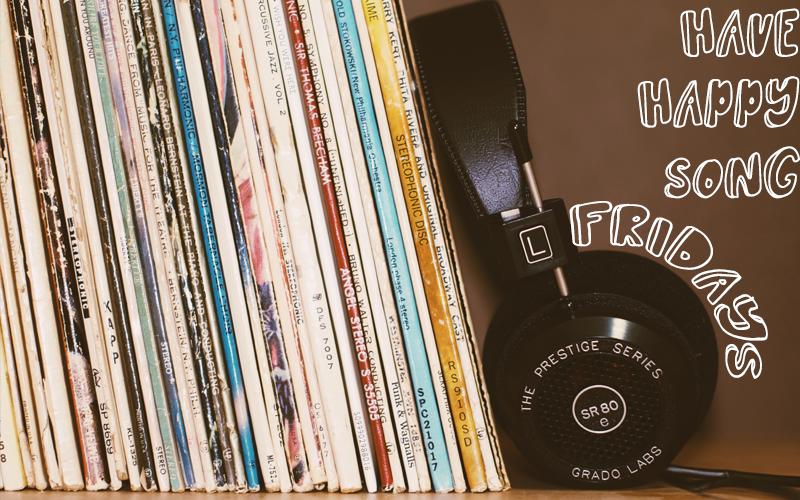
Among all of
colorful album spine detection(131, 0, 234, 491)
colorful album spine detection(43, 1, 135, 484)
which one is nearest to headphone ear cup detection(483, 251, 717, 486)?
colorful album spine detection(131, 0, 234, 491)

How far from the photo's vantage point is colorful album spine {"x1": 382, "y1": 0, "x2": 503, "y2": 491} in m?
0.52

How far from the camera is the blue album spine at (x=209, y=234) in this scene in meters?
0.53

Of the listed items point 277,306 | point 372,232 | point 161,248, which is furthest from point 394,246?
point 161,248

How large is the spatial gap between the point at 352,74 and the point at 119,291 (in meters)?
0.37

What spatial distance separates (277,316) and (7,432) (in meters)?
0.37

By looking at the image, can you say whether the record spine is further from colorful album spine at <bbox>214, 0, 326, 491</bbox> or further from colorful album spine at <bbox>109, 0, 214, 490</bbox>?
colorful album spine at <bbox>214, 0, 326, 491</bbox>

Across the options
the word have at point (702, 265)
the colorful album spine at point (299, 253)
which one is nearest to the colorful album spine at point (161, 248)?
the colorful album spine at point (299, 253)

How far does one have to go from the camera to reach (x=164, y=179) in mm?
531

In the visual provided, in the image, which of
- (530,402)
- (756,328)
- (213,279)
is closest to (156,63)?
(213,279)

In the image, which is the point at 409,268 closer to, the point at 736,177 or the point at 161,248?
the point at 161,248

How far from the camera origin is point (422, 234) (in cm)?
52

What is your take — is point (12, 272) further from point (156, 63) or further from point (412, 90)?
point (412, 90)

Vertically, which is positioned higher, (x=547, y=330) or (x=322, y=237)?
(x=322, y=237)

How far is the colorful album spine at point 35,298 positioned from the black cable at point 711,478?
0.70m
